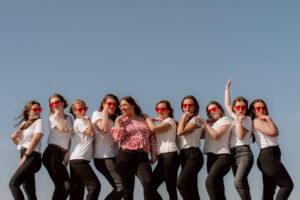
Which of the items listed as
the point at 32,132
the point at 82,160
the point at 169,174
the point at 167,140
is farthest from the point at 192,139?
the point at 32,132

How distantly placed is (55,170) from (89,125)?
1.37 meters

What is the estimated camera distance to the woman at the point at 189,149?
359 inches

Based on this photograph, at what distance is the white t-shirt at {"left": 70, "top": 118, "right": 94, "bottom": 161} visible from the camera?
938 cm

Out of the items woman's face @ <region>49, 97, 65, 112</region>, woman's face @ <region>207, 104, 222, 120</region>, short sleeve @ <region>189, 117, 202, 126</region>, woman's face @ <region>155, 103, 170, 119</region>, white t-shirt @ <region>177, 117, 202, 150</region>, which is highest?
woman's face @ <region>49, 97, 65, 112</region>

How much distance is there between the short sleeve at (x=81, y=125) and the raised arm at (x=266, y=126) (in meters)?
4.33

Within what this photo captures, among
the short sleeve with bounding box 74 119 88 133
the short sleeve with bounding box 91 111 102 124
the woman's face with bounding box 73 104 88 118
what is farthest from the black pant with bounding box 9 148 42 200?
the short sleeve with bounding box 91 111 102 124

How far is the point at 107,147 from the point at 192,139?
2.13 meters

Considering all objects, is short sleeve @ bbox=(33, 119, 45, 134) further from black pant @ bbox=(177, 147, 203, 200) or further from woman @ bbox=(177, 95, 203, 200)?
black pant @ bbox=(177, 147, 203, 200)

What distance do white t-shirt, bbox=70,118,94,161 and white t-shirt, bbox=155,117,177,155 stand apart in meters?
1.69

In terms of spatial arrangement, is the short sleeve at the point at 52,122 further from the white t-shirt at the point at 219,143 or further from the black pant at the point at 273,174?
the black pant at the point at 273,174

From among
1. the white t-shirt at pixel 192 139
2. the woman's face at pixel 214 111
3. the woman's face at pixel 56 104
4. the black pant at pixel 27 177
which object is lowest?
the black pant at pixel 27 177

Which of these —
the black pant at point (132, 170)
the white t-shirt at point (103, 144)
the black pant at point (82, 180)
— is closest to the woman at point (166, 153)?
the black pant at point (132, 170)

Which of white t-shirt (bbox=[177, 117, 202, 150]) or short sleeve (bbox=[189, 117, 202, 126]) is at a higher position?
short sleeve (bbox=[189, 117, 202, 126])

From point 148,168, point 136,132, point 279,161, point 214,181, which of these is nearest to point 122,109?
point 136,132
